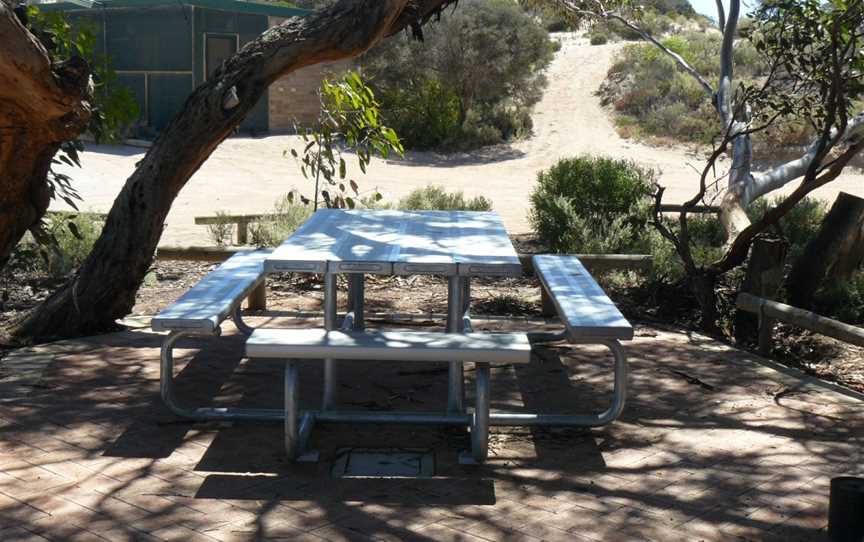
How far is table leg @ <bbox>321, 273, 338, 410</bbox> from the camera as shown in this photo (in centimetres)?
532

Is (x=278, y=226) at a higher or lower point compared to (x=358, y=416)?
higher

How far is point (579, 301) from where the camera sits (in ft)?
18.4

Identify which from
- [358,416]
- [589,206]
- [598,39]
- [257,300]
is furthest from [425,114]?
[358,416]

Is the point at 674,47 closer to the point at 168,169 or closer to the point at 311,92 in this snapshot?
the point at 311,92

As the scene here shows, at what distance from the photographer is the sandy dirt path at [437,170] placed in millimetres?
16047

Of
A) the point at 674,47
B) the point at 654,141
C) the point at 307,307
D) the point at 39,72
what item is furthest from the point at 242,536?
the point at 674,47

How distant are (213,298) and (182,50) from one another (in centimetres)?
2298

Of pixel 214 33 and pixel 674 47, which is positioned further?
pixel 674 47

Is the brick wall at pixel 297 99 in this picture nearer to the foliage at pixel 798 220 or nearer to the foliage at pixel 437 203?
the foliage at pixel 437 203

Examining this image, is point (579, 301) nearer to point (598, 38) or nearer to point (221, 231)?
point (221, 231)

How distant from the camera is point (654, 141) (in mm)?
26391

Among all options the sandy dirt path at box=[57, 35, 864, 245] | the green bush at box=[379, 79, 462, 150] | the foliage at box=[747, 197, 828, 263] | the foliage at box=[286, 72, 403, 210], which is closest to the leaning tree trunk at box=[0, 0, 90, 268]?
A: the foliage at box=[286, 72, 403, 210]

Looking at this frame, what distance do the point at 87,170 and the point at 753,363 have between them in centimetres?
1599

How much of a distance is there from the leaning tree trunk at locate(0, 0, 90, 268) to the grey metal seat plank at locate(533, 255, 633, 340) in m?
2.46
